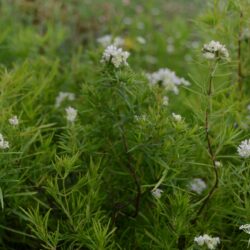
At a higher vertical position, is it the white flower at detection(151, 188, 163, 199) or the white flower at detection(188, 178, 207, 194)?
the white flower at detection(151, 188, 163, 199)

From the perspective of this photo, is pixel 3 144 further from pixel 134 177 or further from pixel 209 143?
pixel 209 143

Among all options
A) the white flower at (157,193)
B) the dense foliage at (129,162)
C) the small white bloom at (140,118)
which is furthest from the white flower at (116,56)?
the white flower at (157,193)

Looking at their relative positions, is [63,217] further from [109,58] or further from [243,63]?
[243,63]

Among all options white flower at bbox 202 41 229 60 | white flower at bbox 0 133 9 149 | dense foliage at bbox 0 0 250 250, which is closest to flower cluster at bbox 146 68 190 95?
dense foliage at bbox 0 0 250 250

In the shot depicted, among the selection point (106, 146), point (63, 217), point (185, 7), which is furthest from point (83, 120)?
point (185, 7)

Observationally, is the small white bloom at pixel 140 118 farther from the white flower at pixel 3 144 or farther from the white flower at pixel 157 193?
the white flower at pixel 3 144

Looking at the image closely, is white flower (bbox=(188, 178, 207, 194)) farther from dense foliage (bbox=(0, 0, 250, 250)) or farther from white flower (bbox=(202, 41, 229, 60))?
white flower (bbox=(202, 41, 229, 60))
